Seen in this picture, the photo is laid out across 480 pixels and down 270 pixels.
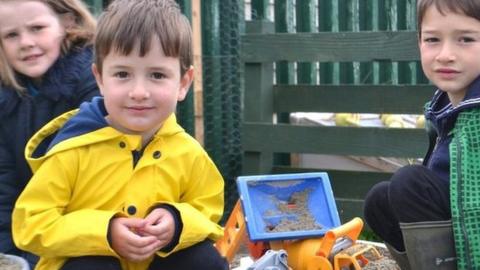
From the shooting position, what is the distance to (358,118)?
19.1 ft

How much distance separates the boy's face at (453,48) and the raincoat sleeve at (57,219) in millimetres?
1047

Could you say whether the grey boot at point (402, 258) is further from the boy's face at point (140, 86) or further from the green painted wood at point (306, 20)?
the green painted wood at point (306, 20)

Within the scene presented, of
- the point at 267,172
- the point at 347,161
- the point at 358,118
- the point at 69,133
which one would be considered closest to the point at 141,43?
the point at 69,133

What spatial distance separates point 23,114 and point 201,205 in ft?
2.39

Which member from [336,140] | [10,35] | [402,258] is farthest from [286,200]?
[336,140]

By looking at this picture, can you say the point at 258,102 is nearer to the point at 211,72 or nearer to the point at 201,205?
the point at 211,72

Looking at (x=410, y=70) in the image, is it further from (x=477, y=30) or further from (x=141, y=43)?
(x=141, y=43)

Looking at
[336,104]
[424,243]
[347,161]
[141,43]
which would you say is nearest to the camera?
[141,43]

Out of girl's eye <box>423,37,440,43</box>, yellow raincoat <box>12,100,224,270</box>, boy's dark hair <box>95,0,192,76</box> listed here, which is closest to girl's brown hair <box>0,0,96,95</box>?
yellow raincoat <box>12,100,224,270</box>

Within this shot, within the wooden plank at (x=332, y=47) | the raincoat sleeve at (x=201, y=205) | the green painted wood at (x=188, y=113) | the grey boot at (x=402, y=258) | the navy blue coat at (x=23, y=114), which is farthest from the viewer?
the green painted wood at (x=188, y=113)

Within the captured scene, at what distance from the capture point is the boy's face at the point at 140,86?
7.09ft

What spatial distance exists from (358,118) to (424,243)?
11.7ft

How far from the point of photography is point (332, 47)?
4.41 metres

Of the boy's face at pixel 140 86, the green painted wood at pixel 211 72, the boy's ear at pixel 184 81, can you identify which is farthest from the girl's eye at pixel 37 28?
the green painted wood at pixel 211 72
